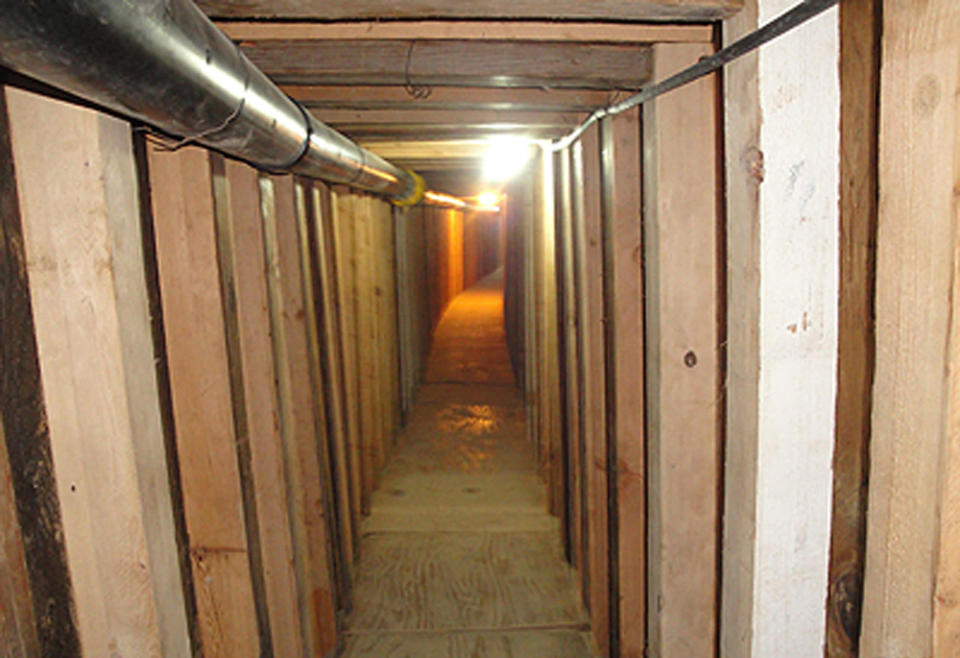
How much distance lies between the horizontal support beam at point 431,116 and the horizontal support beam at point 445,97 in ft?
0.73

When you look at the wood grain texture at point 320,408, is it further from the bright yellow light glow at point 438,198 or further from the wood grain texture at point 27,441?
the bright yellow light glow at point 438,198

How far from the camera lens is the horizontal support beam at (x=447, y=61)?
165 cm

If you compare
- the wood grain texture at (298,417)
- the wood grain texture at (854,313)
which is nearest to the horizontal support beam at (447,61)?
the wood grain texture at (298,417)

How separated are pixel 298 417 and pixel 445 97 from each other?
144cm

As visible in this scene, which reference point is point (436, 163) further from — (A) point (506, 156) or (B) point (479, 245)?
(B) point (479, 245)

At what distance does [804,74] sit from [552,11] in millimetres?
531

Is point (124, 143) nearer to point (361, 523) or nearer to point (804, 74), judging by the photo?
point (804, 74)

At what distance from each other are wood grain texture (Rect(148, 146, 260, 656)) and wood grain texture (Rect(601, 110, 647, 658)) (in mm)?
1285

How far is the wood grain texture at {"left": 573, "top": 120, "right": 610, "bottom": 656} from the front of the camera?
2.32 metres

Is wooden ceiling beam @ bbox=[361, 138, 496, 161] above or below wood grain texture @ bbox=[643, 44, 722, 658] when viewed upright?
above

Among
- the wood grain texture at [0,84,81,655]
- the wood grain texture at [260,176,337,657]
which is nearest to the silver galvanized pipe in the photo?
the wood grain texture at [0,84,81,655]

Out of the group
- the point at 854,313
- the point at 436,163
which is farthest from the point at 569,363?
the point at 436,163

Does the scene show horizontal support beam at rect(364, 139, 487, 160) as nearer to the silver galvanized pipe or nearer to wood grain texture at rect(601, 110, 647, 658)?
wood grain texture at rect(601, 110, 647, 658)

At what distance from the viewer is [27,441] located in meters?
1.14
